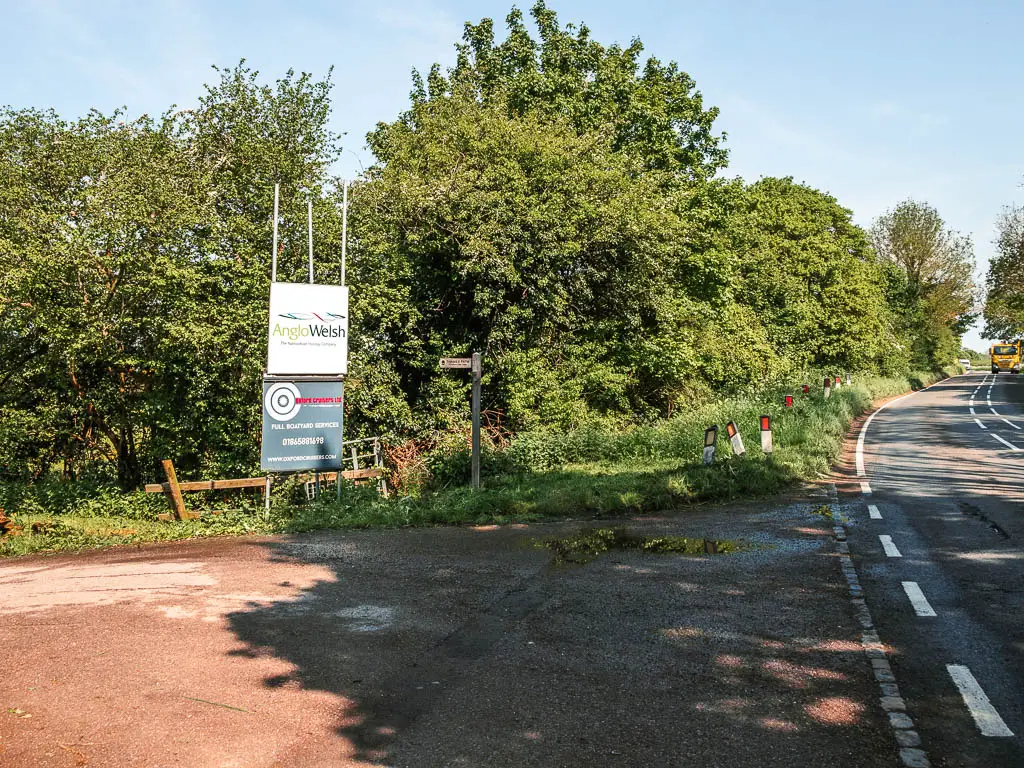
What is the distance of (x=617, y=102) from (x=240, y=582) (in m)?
25.9

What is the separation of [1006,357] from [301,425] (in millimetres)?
80443

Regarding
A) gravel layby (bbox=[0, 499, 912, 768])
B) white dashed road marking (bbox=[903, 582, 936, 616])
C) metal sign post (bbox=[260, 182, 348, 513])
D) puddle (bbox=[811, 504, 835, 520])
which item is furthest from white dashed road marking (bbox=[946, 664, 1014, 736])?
metal sign post (bbox=[260, 182, 348, 513])

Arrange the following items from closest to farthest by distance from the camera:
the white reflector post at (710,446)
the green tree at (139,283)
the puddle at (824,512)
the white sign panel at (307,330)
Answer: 1. the puddle at (824,512)
2. the white sign panel at (307,330)
3. the white reflector post at (710,446)
4. the green tree at (139,283)

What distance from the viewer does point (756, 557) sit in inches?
352

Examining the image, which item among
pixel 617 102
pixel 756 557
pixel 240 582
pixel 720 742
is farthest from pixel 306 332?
pixel 617 102

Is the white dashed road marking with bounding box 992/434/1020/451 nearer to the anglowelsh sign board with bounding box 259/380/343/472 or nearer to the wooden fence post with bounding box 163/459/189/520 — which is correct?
the anglowelsh sign board with bounding box 259/380/343/472

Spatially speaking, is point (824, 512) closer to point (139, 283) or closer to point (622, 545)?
point (622, 545)

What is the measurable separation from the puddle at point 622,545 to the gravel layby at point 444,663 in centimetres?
25

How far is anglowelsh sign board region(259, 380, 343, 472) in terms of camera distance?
12.9 m

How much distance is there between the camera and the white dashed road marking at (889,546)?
29.7 feet

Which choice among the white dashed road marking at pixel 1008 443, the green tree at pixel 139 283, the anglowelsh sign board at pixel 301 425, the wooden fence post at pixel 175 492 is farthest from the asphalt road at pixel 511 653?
the white dashed road marking at pixel 1008 443

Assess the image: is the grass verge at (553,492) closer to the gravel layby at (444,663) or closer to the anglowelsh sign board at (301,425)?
the anglowelsh sign board at (301,425)

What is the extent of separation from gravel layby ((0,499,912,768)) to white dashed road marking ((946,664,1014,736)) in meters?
0.54

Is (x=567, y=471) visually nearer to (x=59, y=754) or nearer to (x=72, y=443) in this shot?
(x=59, y=754)
